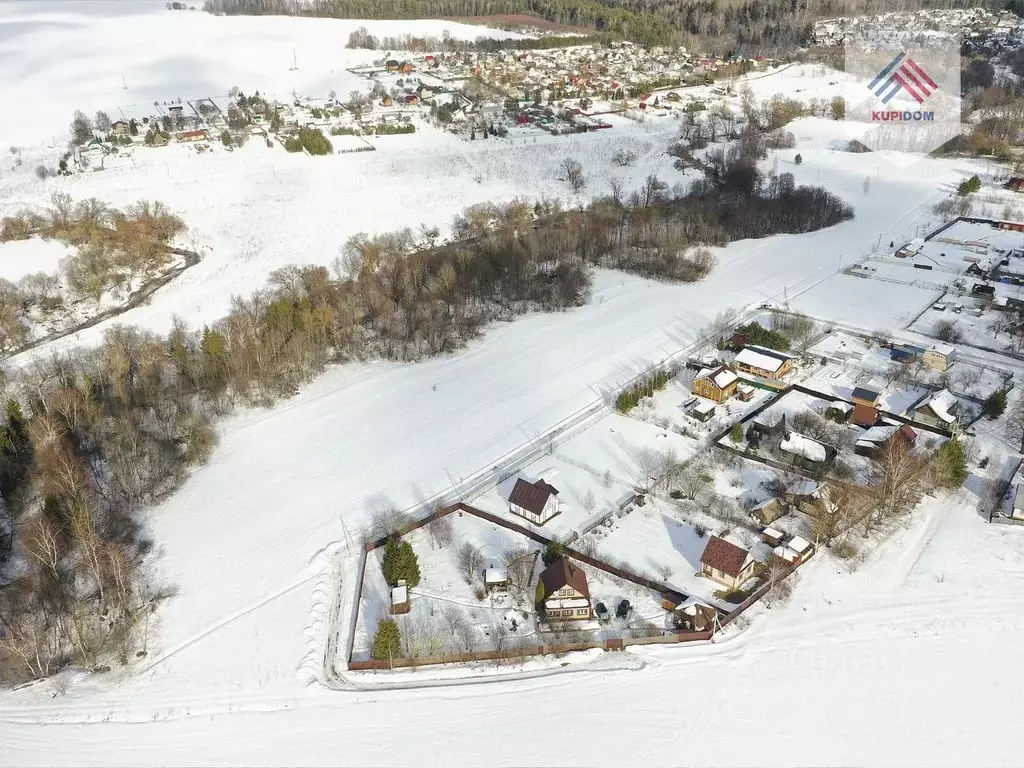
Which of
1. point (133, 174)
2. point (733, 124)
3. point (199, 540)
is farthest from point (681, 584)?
point (733, 124)


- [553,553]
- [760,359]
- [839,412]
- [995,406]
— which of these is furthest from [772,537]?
[995,406]

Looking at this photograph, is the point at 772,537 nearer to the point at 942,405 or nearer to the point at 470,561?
the point at 470,561

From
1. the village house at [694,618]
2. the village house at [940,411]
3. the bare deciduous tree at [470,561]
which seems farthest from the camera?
the village house at [940,411]

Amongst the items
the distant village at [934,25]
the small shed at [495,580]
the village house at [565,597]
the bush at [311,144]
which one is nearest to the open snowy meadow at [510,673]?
the village house at [565,597]

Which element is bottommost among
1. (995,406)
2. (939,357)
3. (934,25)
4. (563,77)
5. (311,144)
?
(995,406)

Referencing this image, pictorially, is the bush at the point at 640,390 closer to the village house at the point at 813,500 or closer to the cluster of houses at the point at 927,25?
the village house at the point at 813,500

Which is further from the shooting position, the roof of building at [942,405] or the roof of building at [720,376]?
the roof of building at [720,376]

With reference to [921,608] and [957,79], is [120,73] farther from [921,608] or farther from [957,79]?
[921,608]
